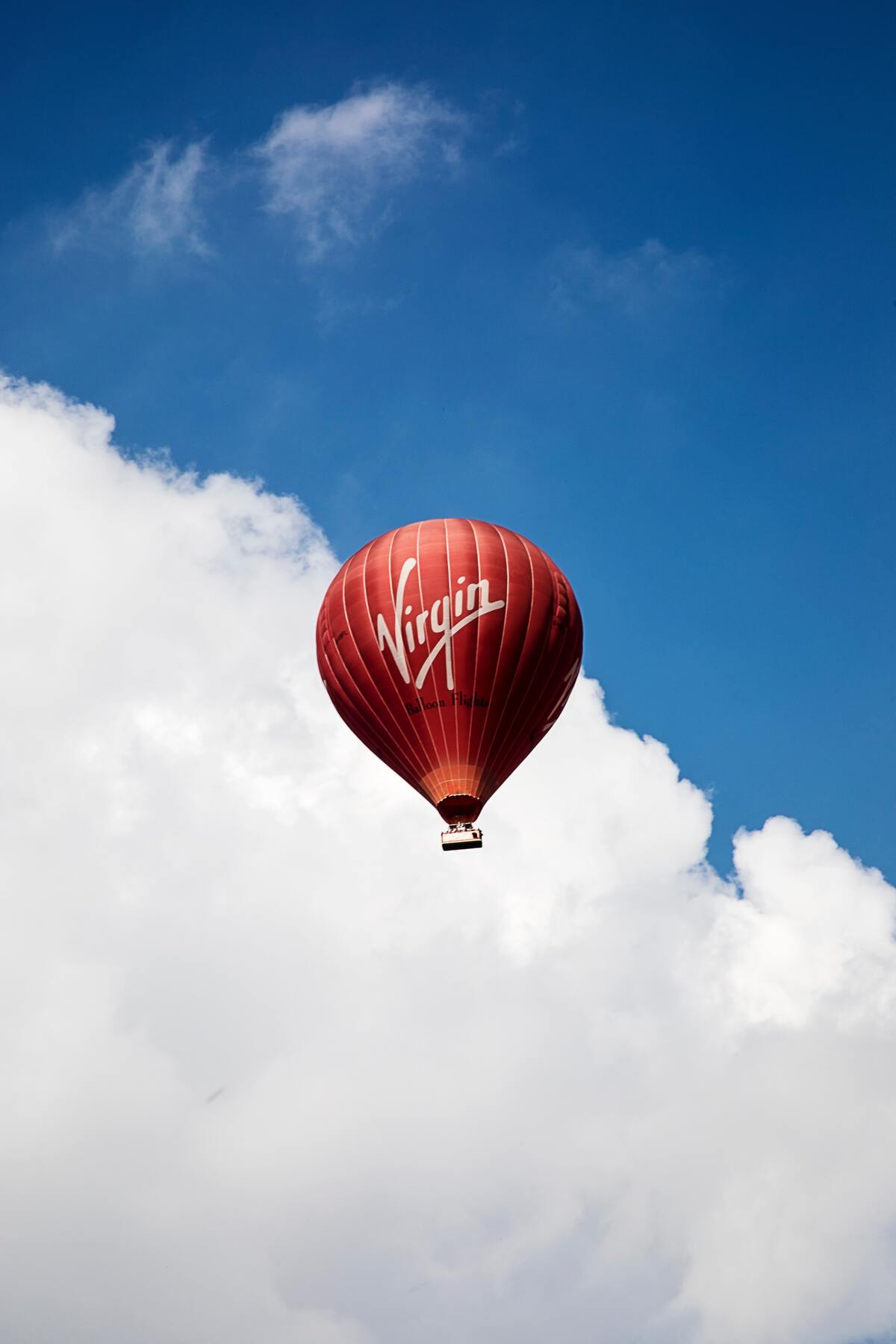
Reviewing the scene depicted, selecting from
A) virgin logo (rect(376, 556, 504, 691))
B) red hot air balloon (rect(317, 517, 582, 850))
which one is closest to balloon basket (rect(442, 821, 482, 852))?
red hot air balloon (rect(317, 517, 582, 850))

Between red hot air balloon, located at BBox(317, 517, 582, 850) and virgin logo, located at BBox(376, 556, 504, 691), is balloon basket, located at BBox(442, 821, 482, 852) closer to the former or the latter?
red hot air balloon, located at BBox(317, 517, 582, 850)

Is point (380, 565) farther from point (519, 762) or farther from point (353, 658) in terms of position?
point (519, 762)

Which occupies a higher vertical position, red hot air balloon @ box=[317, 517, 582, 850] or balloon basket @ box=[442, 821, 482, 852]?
red hot air balloon @ box=[317, 517, 582, 850]

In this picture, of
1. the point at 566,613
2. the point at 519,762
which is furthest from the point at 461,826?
the point at 566,613

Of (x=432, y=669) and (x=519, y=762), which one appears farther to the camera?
(x=519, y=762)

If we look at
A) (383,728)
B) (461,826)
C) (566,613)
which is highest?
(566,613)

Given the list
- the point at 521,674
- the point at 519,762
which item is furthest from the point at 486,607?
the point at 519,762

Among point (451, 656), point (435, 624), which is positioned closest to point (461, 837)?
point (451, 656)

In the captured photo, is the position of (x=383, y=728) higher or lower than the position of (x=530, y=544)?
lower
